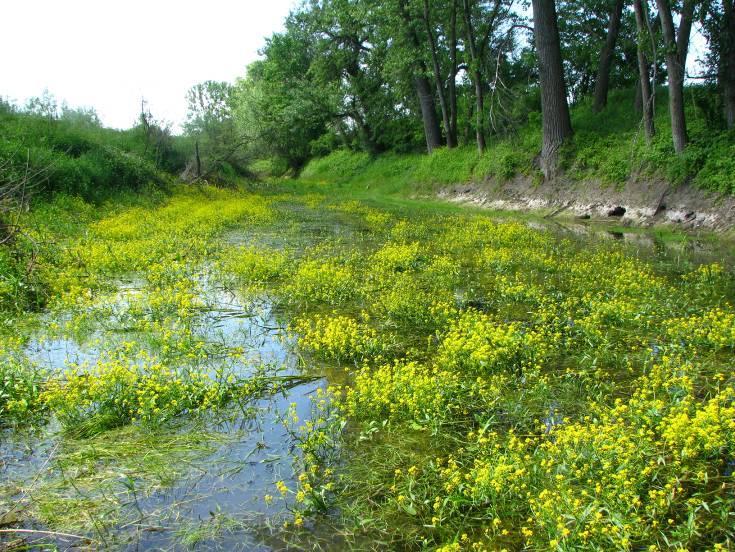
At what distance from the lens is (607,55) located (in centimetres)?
2056

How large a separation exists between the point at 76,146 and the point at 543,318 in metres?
20.0

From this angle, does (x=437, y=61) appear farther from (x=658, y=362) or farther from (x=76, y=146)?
(x=658, y=362)

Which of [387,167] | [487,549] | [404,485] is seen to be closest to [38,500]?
[404,485]

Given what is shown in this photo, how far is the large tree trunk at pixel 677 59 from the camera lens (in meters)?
13.7

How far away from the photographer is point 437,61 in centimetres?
2630

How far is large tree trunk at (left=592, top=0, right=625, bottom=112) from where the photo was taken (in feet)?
64.8

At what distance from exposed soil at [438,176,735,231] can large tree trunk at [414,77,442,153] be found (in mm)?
8361

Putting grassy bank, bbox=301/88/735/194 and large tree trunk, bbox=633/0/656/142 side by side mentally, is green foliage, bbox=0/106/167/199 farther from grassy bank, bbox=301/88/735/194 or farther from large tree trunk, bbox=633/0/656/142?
large tree trunk, bbox=633/0/656/142

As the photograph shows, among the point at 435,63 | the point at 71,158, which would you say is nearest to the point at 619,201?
the point at 435,63

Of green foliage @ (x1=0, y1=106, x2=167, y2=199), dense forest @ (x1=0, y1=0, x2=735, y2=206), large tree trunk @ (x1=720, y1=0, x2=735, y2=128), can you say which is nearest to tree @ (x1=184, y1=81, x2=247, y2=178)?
dense forest @ (x1=0, y1=0, x2=735, y2=206)

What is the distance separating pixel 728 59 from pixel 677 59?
5.85 feet

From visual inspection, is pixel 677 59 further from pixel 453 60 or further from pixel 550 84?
pixel 453 60

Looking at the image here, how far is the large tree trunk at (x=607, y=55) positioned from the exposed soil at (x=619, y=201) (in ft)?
15.7

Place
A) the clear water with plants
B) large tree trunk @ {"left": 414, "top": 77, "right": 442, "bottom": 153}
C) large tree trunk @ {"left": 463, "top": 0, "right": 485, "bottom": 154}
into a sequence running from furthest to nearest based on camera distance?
1. large tree trunk @ {"left": 414, "top": 77, "right": 442, "bottom": 153}
2. large tree trunk @ {"left": 463, "top": 0, "right": 485, "bottom": 154}
3. the clear water with plants
